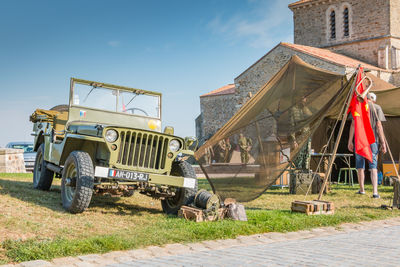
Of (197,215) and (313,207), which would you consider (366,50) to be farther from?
(197,215)

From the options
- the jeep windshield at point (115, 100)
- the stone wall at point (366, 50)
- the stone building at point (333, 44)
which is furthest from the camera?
the stone wall at point (366, 50)

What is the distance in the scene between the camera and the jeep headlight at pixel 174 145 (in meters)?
6.24

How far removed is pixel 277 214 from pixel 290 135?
1432mm

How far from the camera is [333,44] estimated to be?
105 feet

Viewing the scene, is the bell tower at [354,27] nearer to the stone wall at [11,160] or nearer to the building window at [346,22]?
the building window at [346,22]

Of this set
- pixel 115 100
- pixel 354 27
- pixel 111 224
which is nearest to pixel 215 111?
pixel 354 27

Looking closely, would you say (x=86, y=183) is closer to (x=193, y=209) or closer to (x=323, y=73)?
(x=193, y=209)

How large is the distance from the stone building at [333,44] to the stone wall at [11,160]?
15.4 metres

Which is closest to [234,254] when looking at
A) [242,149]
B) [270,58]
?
[242,149]

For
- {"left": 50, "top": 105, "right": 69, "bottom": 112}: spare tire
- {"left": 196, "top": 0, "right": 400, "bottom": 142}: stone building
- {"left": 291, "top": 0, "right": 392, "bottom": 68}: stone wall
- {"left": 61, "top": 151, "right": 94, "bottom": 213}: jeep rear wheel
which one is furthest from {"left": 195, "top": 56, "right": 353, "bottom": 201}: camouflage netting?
{"left": 291, "top": 0, "right": 392, "bottom": 68}: stone wall

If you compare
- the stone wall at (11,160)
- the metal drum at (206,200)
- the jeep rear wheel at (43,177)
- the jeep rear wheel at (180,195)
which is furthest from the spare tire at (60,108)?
the stone wall at (11,160)

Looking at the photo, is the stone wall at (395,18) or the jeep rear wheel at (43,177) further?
the stone wall at (395,18)

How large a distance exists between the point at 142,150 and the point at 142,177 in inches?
18.0

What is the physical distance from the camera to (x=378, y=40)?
30.1m
